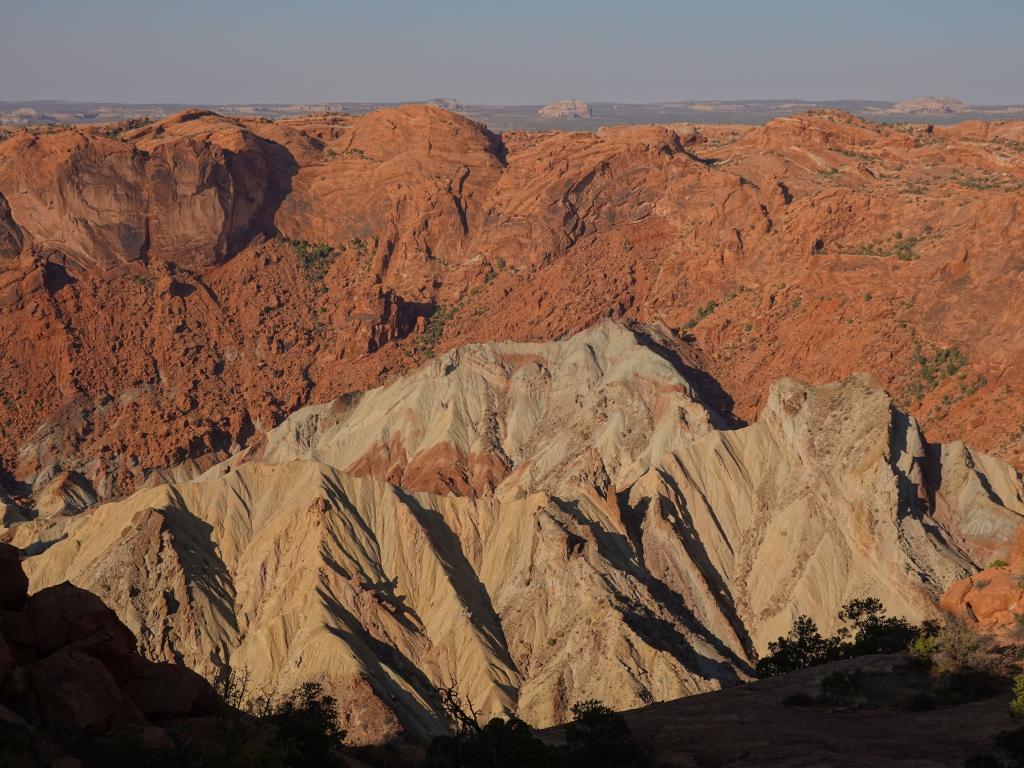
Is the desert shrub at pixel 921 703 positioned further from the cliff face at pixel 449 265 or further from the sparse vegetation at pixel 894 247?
the sparse vegetation at pixel 894 247

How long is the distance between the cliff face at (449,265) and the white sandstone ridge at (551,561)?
18.0m

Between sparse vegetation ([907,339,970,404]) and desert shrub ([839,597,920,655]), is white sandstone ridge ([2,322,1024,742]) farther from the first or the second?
sparse vegetation ([907,339,970,404])

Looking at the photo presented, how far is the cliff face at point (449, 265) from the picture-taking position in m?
93.2

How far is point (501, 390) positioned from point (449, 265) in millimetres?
32119

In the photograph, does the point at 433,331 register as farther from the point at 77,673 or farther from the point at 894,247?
the point at 77,673

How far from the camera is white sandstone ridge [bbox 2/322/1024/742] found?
54500mm

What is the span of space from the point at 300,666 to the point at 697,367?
182 feet

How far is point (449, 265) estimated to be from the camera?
120m

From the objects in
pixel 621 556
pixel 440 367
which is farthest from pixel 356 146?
Answer: pixel 621 556

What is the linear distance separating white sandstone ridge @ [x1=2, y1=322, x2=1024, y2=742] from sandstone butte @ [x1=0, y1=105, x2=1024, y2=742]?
22 centimetres

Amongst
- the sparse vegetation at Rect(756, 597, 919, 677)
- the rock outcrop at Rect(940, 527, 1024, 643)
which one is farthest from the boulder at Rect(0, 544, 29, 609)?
the sparse vegetation at Rect(756, 597, 919, 677)

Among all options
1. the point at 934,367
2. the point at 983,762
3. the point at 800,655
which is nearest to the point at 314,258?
the point at 934,367

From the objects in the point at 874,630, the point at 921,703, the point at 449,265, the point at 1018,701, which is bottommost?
the point at 874,630

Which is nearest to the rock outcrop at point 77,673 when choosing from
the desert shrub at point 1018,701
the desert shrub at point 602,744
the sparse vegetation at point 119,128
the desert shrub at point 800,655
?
the desert shrub at point 602,744
